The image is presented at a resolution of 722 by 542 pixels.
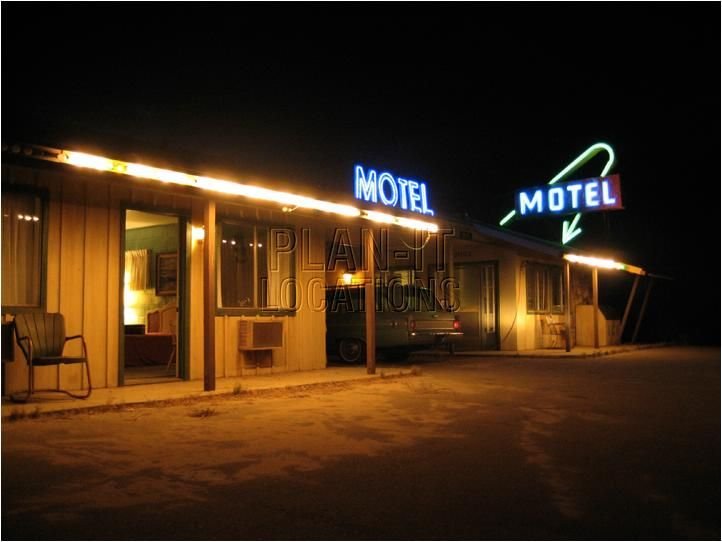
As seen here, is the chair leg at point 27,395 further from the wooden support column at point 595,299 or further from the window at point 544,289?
the wooden support column at point 595,299

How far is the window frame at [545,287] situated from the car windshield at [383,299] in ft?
20.4

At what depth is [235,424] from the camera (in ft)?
26.6

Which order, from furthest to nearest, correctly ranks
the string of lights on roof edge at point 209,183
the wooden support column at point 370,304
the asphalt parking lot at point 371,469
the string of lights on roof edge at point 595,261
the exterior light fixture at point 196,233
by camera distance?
the string of lights on roof edge at point 595,261 < the wooden support column at point 370,304 < the exterior light fixture at point 196,233 < the string of lights on roof edge at point 209,183 < the asphalt parking lot at point 371,469

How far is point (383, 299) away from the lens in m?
16.8

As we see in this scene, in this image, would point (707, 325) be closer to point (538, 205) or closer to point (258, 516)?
point (538, 205)

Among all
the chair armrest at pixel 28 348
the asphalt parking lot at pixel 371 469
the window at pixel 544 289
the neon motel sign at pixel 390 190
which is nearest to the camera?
the asphalt parking lot at pixel 371 469

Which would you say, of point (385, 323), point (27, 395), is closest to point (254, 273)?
point (385, 323)

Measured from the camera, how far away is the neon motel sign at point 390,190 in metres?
14.9

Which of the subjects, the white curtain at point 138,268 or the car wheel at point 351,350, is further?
the car wheel at point 351,350

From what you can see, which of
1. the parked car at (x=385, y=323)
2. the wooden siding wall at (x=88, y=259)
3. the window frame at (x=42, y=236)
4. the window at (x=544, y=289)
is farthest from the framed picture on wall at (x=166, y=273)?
the window at (x=544, y=289)

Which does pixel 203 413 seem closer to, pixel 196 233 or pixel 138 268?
pixel 196 233

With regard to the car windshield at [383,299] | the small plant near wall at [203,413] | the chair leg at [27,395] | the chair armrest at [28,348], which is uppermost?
the car windshield at [383,299]

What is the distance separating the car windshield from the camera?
16328 millimetres

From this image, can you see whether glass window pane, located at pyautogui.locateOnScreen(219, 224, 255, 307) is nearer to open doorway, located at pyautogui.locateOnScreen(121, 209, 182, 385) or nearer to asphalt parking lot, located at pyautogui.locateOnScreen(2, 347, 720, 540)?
open doorway, located at pyautogui.locateOnScreen(121, 209, 182, 385)
